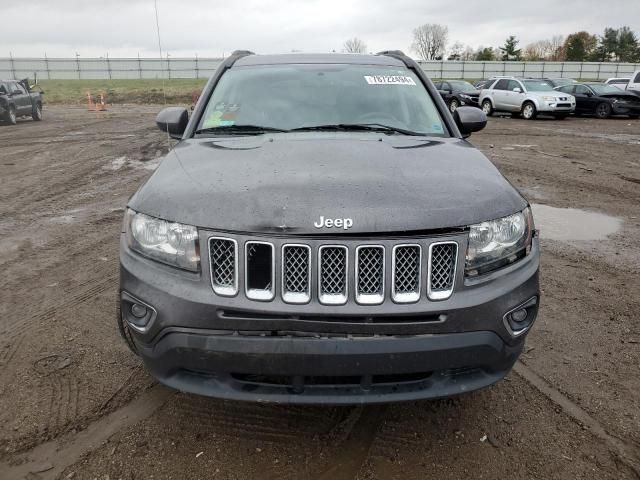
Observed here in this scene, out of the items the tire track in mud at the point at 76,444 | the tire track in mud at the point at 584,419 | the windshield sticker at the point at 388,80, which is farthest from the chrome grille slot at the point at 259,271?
the windshield sticker at the point at 388,80

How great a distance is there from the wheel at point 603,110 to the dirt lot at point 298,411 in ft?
64.7

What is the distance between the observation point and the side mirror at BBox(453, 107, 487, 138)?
12.7 ft

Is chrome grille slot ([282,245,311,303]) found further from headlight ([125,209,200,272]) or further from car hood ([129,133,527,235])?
headlight ([125,209,200,272])

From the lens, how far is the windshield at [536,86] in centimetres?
2216

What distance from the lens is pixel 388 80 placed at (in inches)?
150

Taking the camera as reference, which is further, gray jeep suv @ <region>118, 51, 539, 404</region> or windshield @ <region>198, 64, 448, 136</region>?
windshield @ <region>198, 64, 448, 136</region>

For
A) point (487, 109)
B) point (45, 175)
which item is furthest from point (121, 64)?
point (45, 175)

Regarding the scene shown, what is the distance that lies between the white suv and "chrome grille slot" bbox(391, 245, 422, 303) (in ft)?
71.6

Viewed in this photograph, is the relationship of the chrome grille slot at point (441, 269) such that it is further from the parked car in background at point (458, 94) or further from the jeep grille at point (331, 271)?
the parked car in background at point (458, 94)

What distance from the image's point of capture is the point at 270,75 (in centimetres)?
381

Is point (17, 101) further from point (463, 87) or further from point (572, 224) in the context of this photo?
point (572, 224)

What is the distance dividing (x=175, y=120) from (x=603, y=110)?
23.3 meters

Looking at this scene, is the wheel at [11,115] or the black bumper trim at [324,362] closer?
the black bumper trim at [324,362]

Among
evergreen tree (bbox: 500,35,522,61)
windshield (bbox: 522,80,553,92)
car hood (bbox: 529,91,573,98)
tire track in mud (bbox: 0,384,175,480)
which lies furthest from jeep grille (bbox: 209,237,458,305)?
evergreen tree (bbox: 500,35,522,61)
